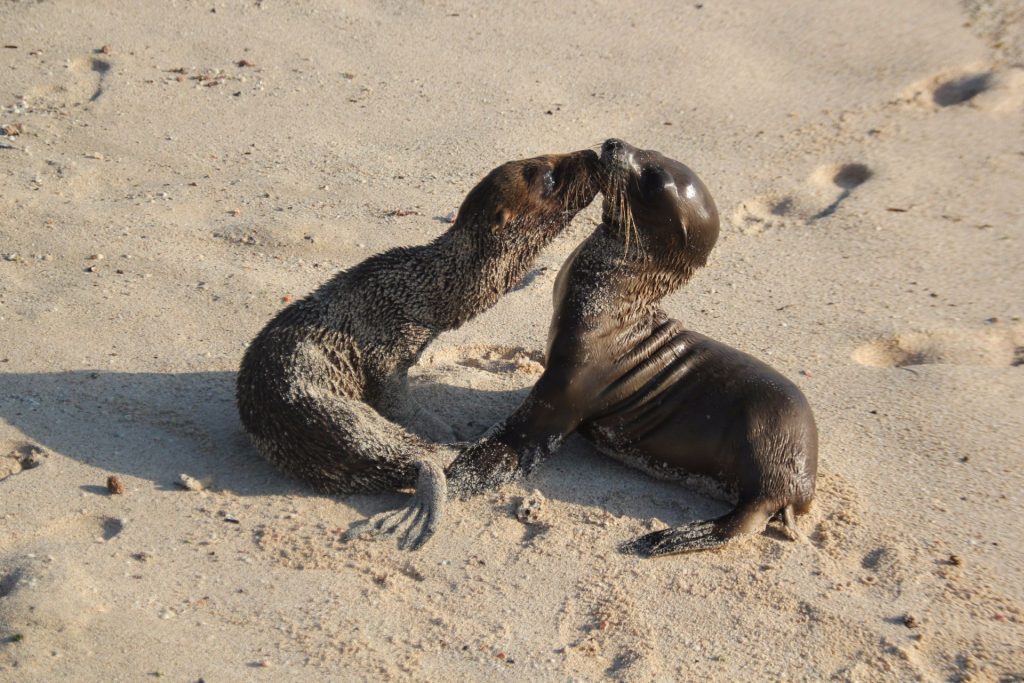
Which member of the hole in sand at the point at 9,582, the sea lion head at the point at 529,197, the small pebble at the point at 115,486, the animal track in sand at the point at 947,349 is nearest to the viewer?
the hole in sand at the point at 9,582

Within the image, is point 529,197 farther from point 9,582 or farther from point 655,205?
point 9,582

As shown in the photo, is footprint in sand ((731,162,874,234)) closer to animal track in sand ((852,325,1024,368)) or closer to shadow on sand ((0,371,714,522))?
animal track in sand ((852,325,1024,368))

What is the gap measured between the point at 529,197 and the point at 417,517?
69.8 inches

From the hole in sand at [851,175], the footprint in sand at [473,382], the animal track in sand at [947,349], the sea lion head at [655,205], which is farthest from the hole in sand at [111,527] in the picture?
the hole in sand at [851,175]

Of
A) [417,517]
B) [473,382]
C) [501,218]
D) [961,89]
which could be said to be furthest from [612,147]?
[961,89]

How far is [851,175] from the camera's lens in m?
9.27

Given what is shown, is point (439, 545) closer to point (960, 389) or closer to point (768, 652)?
point (768, 652)

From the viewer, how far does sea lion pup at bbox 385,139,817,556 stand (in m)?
5.93

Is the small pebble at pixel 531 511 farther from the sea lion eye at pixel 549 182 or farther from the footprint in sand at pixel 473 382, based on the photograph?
the sea lion eye at pixel 549 182

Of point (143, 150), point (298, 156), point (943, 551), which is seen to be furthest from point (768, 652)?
point (143, 150)

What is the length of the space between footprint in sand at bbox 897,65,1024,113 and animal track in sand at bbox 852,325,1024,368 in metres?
3.00

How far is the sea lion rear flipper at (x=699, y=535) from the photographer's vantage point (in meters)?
5.62

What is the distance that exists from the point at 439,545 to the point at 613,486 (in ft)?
3.42

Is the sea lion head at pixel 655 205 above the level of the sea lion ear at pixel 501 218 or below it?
above
